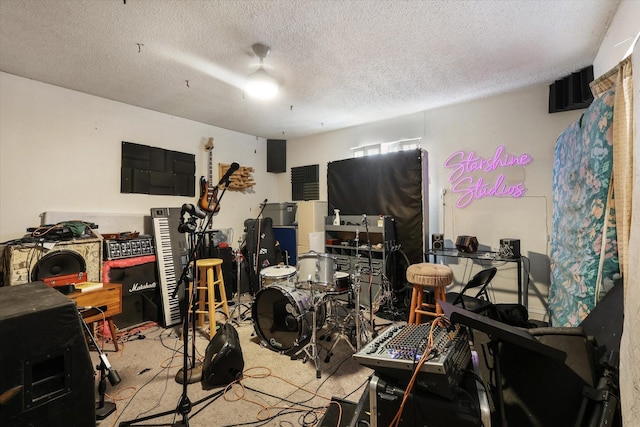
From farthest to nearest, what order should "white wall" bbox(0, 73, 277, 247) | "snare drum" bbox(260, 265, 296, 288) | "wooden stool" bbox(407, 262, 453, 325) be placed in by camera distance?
"white wall" bbox(0, 73, 277, 247) → "snare drum" bbox(260, 265, 296, 288) → "wooden stool" bbox(407, 262, 453, 325)

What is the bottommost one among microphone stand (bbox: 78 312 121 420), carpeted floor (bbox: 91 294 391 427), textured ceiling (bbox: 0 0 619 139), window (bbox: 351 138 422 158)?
carpeted floor (bbox: 91 294 391 427)

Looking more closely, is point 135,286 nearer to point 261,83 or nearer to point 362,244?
point 261,83

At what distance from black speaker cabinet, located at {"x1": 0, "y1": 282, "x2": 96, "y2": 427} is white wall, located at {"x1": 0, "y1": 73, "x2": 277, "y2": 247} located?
237 cm

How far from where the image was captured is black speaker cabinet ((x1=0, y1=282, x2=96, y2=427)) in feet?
3.94

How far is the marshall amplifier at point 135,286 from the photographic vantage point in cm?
322

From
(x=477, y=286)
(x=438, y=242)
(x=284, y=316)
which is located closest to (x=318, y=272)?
(x=284, y=316)

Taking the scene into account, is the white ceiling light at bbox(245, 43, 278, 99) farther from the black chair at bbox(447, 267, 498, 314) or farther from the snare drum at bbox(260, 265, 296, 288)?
the black chair at bbox(447, 267, 498, 314)

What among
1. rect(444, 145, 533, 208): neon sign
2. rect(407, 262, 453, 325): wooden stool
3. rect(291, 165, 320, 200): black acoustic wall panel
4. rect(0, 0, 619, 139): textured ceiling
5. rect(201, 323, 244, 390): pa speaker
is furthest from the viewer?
rect(291, 165, 320, 200): black acoustic wall panel

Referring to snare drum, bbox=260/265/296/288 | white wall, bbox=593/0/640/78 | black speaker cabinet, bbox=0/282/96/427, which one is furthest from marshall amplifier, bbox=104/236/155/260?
white wall, bbox=593/0/640/78

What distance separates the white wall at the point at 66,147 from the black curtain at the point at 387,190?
2440mm

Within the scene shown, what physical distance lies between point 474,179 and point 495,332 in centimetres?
316

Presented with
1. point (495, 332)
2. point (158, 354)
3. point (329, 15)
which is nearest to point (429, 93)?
point (329, 15)

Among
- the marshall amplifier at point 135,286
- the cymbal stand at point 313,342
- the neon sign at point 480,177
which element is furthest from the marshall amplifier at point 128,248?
the neon sign at point 480,177

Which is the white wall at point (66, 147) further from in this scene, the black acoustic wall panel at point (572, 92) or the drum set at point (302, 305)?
the black acoustic wall panel at point (572, 92)
